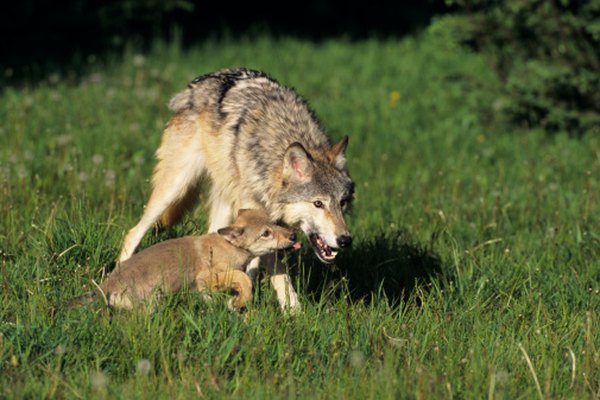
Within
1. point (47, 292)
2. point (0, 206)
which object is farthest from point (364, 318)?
point (0, 206)

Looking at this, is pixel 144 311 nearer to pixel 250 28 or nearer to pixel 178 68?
pixel 178 68

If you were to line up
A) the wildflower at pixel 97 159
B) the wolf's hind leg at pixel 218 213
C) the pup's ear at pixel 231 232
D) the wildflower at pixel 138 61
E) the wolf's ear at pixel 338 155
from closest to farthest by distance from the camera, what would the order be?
1. the pup's ear at pixel 231 232
2. the wolf's ear at pixel 338 155
3. the wolf's hind leg at pixel 218 213
4. the wildflower at pixel 97 159
5. the wildflower at pixel 138 61

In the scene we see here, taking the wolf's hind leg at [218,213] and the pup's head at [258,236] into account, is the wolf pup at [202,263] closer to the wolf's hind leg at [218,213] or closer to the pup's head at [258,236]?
the pup's head at [258,236]

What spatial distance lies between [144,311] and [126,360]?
1.38ft

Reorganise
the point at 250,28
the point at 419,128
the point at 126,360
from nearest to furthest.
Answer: the point at 126,360 → the point at 419,128 → the point at 250,28

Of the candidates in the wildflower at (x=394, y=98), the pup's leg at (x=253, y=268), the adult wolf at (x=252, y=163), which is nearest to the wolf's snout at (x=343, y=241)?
the adult wolf at (x=252, y=163)

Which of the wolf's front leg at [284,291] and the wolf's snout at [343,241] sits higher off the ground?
the wolf's snout at [343,241]

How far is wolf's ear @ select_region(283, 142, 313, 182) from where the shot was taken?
6.18 metres

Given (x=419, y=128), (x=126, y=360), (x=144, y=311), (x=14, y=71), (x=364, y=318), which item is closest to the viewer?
(x=126, y=360)

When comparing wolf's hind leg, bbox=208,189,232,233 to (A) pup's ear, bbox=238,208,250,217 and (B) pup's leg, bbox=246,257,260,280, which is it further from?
(A) pup's ear, bbox=238,208,250,217

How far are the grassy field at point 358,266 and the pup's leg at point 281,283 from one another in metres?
0.12

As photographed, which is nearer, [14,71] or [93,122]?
[93,122]

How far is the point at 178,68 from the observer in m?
13.9

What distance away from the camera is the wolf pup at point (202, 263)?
18.2 ft
